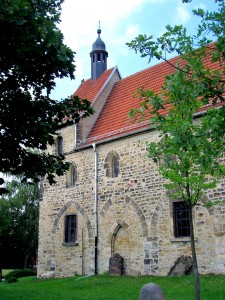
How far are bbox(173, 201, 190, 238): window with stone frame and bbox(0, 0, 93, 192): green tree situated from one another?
785 cm

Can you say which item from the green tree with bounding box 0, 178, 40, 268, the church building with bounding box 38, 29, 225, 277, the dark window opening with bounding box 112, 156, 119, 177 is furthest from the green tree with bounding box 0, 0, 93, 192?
the green tree with bounding box 0, 178, 40, 268

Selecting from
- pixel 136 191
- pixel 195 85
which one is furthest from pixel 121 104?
pixel 195 85

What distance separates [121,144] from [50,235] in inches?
257

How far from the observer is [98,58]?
24891 millimetres

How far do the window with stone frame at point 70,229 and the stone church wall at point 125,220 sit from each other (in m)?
0.28

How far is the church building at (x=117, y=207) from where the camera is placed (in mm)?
14500

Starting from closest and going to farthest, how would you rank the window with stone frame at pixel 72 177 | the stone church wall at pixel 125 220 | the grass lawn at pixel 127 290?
1. the grass lawn at pixel 127 290
2. the stone church wall at pixel 125 220
3. the window with stone frame at pixel 72 177

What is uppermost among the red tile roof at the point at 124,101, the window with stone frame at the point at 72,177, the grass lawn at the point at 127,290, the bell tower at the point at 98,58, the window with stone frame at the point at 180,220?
the bell tower at the point at 98,58

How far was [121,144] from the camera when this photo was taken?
1758 centimetres

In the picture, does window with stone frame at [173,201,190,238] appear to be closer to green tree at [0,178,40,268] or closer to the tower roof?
the tower roof

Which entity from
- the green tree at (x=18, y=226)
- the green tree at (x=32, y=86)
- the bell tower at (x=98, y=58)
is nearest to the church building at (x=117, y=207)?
the bell tower at (x=98, y=58)

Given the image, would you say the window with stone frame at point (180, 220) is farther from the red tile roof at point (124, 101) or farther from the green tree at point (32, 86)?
the green tree at point (32, 86)

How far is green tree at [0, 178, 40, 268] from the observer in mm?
31459

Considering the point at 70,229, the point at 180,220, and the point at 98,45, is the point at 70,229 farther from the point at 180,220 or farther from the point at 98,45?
the point at 98,45
